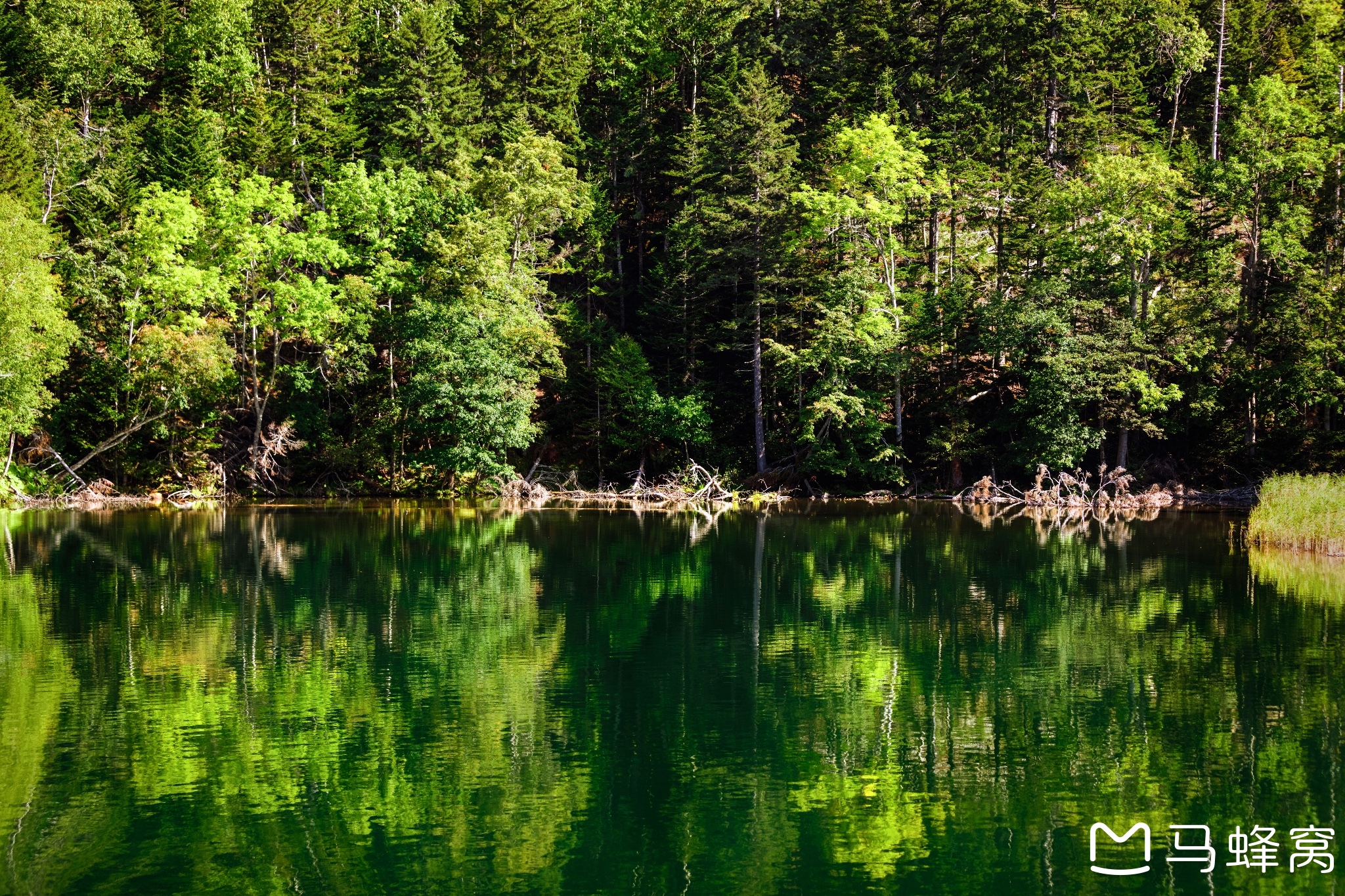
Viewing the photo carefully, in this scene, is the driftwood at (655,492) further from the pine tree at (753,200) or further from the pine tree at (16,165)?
the pine tree at (16,165)

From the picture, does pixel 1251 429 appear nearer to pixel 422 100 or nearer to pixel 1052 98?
pixel 1052 98

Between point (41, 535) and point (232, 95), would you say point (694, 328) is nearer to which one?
point (232, 95)

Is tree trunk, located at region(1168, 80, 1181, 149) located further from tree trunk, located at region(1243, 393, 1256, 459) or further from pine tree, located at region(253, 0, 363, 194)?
pine tree, located at region(253, 0, 363, 194)

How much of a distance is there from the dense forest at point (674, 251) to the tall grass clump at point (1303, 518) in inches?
511

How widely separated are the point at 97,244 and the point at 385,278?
1126 cm

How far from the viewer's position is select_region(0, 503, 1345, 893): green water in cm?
984

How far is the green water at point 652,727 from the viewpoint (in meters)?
9.84

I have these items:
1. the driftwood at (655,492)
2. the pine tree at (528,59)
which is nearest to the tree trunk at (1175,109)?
the driftwood at (655,492)

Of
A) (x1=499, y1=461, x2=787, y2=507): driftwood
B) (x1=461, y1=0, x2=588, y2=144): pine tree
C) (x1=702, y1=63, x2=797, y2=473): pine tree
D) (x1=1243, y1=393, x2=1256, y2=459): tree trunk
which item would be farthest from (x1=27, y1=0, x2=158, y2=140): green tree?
(x1=1243, y1=393, x2=1256, y2=459): tree trunk

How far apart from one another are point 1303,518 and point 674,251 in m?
29.4

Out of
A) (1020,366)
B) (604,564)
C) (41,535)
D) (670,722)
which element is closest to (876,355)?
(1020,366)

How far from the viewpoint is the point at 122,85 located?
6125 cm

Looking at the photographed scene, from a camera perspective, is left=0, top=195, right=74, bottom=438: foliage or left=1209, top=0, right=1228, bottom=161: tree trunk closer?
left=0, top=195, right=74, bottom=438: foliage

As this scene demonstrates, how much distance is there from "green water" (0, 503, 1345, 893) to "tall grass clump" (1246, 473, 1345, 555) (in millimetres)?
4379
